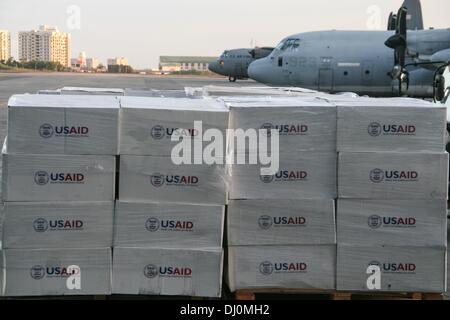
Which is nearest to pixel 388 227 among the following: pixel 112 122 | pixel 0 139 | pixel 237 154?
pixel 237 154

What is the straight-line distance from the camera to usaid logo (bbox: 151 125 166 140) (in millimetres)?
5105

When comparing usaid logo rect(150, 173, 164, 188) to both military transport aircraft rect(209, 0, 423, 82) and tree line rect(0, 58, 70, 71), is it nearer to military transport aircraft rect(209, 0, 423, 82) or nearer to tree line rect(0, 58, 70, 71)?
military transport aircraft rect(209, 0, 423, 82)

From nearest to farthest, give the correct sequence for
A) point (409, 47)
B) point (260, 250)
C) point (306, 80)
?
point (260, 250) → point (409, 47) → point (306, 80)

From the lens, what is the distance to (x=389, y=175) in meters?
5.24

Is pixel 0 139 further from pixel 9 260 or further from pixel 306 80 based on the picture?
pixel 306 80

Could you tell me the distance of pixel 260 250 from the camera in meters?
5.25

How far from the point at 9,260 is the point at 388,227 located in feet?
8.63

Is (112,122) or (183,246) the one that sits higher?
(112,122)

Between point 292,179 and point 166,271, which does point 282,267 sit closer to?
point 292,179

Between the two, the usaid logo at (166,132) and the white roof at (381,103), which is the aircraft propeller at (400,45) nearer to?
the white roof at (381,103)

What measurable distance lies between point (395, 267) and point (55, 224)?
2386 mm

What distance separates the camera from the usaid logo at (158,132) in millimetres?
5105

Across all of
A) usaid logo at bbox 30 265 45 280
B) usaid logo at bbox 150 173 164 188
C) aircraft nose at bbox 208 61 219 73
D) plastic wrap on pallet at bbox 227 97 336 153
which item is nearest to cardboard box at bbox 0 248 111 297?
usaid logo at bbox 30 265 45 280
